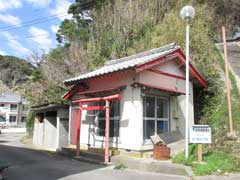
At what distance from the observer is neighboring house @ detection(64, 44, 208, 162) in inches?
471

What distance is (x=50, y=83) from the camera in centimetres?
2348

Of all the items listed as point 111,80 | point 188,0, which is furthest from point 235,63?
point 111,80

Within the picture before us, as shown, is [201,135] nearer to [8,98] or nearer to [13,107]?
[8,98]

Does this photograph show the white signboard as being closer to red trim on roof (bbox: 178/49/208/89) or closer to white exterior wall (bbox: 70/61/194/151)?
white exterior wall (bbox: 70/61/194/151)

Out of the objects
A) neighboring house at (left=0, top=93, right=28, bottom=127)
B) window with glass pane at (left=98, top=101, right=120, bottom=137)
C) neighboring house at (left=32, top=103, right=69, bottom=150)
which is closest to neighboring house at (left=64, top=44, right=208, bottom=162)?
window with glass pane at (left=98, top=101, right=120, bottom=137)

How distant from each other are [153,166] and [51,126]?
10.7 metres

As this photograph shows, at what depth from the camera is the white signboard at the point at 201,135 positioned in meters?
9.57

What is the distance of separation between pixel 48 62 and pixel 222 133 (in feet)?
55.2

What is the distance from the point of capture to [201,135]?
9.67m

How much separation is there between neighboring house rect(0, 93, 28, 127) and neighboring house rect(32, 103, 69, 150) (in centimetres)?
4901

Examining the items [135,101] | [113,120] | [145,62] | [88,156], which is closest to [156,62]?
[145,62]

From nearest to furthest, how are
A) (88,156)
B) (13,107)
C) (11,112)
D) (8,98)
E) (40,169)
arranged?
1. (40,169)
2. (88,156)
3. (8,98)
4. (11,112)
5. (13,107)

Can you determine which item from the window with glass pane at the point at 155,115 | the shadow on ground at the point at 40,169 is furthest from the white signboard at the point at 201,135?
the shadow on ground at the point at 40,169

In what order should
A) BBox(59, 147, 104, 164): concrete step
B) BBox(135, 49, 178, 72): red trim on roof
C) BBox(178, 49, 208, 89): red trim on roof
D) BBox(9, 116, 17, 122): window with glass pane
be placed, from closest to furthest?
BBox(135, 49, 178, 72): red trim on roof, BBox(59, 147, 104, 164): concrete step, BBox(178, 49, 208, 89): red trim on roof, BBox(9, 116, 17, 122): window with glass pane
